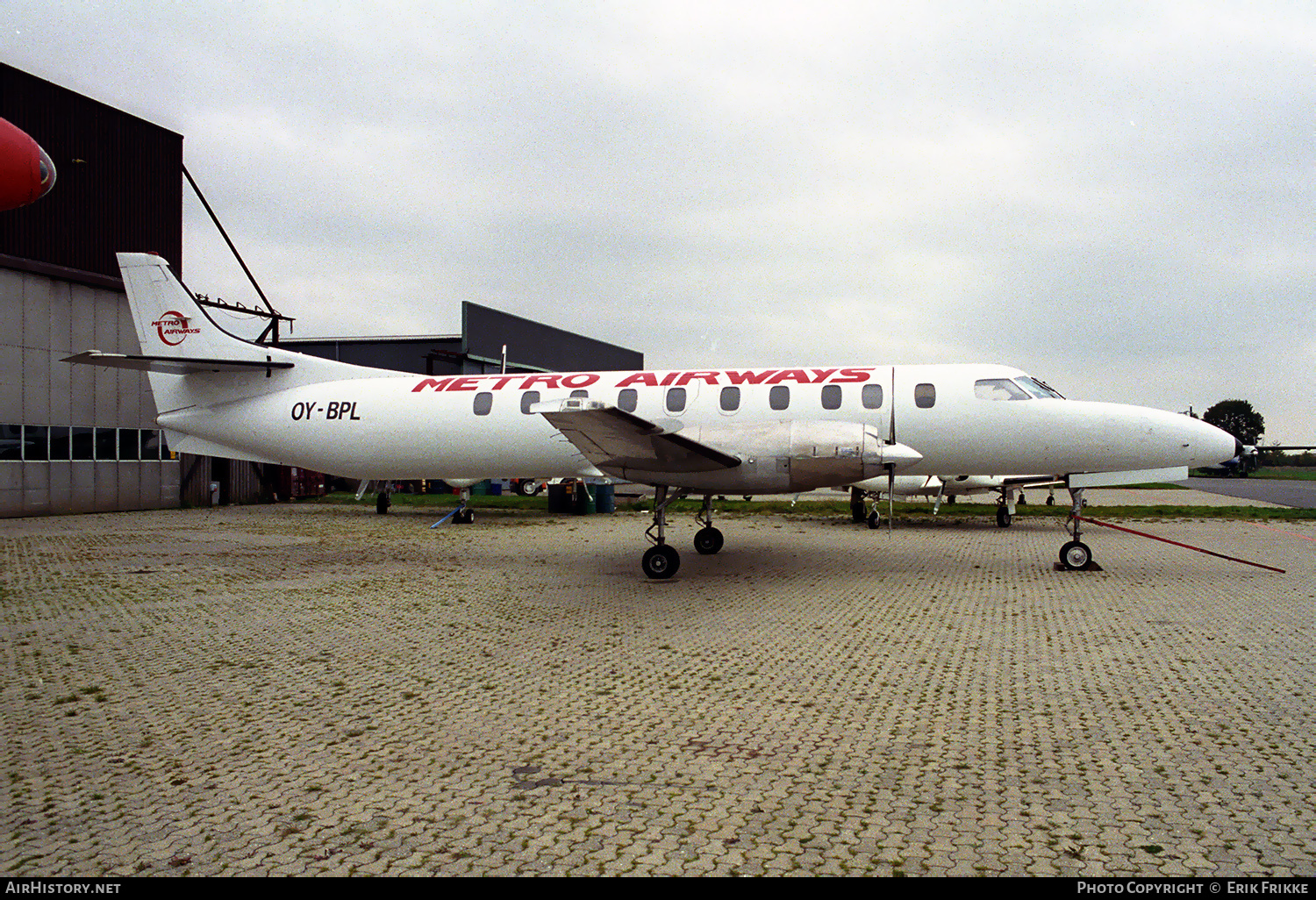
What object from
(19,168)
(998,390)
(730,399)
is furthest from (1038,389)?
(19,168)

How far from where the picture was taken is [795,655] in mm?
6723

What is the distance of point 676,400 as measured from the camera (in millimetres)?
12875

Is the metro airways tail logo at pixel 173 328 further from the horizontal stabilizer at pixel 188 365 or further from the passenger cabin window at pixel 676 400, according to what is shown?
the passenger cabin window at pixel 676 400

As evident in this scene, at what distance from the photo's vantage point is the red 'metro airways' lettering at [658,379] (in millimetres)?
12648

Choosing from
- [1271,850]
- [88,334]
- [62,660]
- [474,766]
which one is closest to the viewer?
[1271,850]

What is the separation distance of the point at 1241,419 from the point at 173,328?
11037cm

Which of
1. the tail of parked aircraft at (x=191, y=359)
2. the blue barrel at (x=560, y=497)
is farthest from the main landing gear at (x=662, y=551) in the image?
the blue barrel at (x=560, y=497)

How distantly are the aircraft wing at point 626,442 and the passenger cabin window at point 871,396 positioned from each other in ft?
9.82

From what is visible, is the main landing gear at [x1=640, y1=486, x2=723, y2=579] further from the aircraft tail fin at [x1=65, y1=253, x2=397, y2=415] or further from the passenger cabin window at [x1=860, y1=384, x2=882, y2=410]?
the aircraft tail fin at [x1=65, y1=253, x2=397, y2=415]

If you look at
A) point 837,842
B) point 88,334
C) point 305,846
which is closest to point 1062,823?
point 837,842

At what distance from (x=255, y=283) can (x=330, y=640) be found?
26.9m

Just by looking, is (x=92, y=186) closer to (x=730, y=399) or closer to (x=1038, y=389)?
(x=730, y=399)

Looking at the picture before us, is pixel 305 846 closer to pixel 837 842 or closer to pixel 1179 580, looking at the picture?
pixel 837 842
